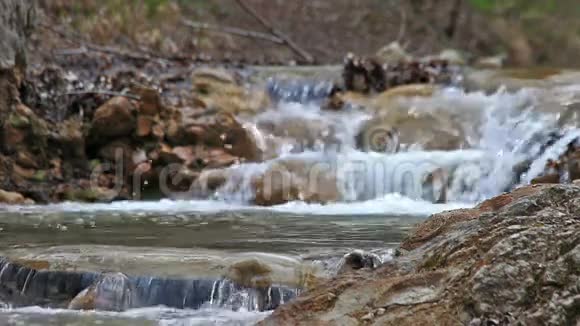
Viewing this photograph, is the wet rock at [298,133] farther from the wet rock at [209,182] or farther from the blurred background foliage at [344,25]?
the blurred background foliage at [344,25]

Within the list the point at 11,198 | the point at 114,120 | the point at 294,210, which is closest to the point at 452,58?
the point at 114,120

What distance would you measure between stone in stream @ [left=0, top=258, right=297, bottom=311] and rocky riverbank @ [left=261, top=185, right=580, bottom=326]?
582 millimetres

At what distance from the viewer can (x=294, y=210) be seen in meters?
6.03

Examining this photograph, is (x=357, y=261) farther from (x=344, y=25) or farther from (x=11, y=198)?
Answer: (x=344, y=25)

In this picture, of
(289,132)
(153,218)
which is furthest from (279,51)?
(153,218)

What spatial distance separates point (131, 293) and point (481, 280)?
4.93 feet

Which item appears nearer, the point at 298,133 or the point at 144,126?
the point at 144,126

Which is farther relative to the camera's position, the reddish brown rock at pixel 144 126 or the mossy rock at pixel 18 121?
the reddish brown rock at pixel 144 126

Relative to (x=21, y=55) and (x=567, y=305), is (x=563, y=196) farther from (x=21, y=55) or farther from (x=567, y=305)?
(x=21, y=55)

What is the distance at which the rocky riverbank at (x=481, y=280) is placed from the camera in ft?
7.69

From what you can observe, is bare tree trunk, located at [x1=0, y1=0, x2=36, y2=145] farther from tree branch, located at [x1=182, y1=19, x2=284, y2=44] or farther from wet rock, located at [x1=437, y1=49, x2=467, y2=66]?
wet rock, located at [x1=437, y1=49, x2=467, y2=66]

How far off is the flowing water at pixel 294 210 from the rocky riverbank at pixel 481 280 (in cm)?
51

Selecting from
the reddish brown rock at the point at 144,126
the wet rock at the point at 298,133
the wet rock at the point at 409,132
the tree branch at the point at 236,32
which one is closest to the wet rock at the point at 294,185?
the wet rock at the point at 298,133

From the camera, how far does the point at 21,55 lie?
6.96 m
